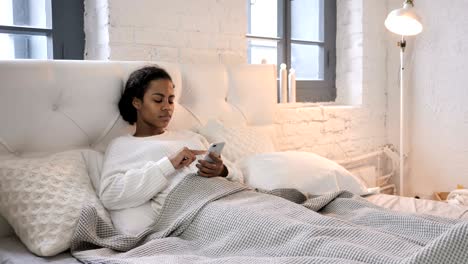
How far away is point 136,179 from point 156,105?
0.37m

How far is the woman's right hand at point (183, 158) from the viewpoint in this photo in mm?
1608

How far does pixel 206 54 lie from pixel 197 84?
35cm

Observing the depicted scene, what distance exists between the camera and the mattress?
4.11 feet

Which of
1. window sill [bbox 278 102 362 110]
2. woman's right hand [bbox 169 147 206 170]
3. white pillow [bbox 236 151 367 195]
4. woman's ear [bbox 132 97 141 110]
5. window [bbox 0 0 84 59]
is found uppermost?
window [bbox 0 0 84 59]

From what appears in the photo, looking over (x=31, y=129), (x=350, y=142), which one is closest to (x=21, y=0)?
(x=31, y=129)

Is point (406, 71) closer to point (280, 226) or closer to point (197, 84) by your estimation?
point (197, 84)

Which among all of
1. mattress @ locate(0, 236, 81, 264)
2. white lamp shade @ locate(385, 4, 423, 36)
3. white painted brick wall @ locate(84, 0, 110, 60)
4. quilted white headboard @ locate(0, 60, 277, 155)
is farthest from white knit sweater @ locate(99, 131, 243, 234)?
white lamp shade @ locate(385, 4, 423, 36)

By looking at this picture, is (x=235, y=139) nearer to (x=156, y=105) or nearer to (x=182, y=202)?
(x=156, y=105)

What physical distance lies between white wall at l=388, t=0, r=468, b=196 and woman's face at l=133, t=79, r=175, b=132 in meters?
1.94

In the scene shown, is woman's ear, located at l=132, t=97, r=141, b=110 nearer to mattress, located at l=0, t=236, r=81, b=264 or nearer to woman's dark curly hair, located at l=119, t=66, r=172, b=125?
woman's dark curly hair, located at l=119, t=66, r=172, b=125

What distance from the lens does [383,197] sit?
1.93 metres

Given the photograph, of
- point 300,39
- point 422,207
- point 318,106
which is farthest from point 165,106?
point 300,39

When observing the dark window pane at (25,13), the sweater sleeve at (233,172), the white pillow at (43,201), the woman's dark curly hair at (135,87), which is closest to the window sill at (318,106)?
the sweater sleeve at (233,172)

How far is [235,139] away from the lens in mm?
1988
